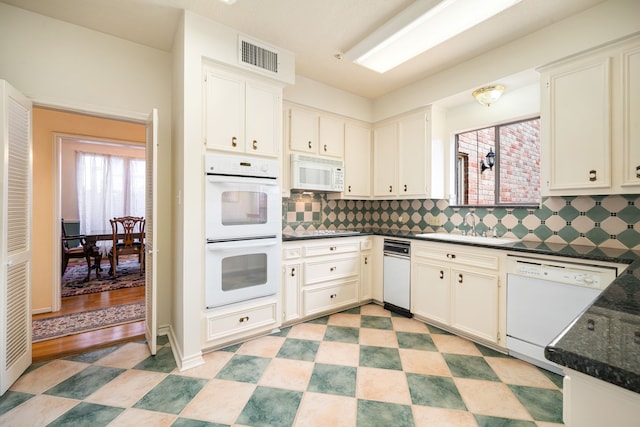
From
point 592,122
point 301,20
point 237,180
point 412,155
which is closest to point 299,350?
point 237,180

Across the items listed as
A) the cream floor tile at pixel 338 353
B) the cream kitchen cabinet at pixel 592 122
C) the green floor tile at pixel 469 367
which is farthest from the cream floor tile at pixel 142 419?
the cream kitchen cabinet at pixel 592 122

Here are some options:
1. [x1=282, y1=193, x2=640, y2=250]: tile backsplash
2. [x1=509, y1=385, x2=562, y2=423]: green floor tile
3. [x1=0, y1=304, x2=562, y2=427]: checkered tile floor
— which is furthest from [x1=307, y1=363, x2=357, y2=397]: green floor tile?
[x1=282, y1=193, x2=640, y2=250]: tile backsplash

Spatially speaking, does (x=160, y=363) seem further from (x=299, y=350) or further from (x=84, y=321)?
(x=84, y=321)

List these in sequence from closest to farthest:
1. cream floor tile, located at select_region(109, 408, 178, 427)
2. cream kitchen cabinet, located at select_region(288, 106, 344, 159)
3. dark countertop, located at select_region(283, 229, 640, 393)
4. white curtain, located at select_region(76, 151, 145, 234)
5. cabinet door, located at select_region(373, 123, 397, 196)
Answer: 1. dark countertop, located at select_region(283, 229, 640, 393)
2. cream floor tile, located at select_region(109, 408, 178, 427)
3. cream kitchen cabinet, located at select_region(288, 106, 344, 159)
4. cabinet door, located at select_region(373, 123, 397, 196)
5. white curtain, located at select_region(76, 151, 145, 234)

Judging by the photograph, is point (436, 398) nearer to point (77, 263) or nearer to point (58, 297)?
point (58, 297)

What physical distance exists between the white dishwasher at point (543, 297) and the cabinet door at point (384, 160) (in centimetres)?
175

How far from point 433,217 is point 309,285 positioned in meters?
1.81

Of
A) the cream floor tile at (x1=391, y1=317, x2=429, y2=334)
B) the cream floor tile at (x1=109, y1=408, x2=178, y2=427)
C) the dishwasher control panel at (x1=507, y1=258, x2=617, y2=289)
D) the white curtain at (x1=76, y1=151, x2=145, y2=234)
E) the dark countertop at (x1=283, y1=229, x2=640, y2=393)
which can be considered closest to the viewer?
the dark countertop at (x1=283, y1=229, x2=640, y2=393)

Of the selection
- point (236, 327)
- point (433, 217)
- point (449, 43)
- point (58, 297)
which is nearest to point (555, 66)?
point (449, 43)

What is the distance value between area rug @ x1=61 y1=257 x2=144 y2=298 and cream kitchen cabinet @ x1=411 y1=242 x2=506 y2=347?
4257 mm

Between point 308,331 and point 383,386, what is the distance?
103 centimetres

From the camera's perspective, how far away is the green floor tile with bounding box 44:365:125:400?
6.16 ft

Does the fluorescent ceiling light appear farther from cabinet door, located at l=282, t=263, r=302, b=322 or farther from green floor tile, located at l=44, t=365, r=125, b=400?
green floor tile, located at l=44, t=365, r=125, b=400

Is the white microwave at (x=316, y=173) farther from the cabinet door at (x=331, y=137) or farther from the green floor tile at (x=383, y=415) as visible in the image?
the green floor tile at (x=383, y=415)
